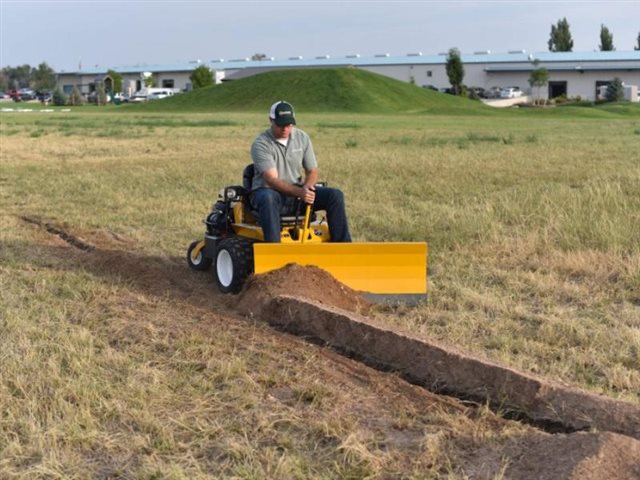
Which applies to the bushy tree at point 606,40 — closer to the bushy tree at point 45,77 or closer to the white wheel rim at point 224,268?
the bushy tree at point 45,77

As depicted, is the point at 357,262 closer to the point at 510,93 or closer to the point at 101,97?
the point at 510,93

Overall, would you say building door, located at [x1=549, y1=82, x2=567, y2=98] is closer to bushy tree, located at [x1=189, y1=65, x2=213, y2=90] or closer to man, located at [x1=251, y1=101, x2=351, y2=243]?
bushy tree, located at [x1=189, y1=65, x2=213, y2=90]

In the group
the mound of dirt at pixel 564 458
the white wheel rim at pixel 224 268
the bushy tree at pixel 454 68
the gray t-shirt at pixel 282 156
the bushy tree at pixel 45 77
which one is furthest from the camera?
the bushy tree at pixel 45 77

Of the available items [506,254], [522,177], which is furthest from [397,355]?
[522,177]

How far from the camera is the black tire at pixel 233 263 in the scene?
7566 mm

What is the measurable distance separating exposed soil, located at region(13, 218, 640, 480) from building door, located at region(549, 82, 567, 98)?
335ft

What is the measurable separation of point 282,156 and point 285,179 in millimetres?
214

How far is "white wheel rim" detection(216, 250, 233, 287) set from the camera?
7708mm

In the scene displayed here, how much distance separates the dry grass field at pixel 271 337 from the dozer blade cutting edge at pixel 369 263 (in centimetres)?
21

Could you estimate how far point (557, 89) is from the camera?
10638cm

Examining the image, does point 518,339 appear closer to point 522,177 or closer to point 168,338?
point 168,338

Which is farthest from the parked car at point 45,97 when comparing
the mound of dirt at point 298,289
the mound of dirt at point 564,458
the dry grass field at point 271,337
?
the mound of dirt at point 564,458

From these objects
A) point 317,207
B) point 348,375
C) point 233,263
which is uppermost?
point 317,207

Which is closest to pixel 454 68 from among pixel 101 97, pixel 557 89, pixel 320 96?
pixel 557 89
